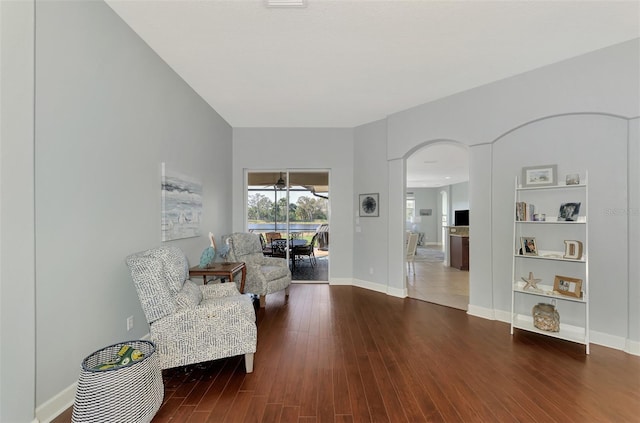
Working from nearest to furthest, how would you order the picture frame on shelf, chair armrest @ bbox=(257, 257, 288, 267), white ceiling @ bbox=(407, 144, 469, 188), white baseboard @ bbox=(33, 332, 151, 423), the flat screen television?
white baseboard @ bbox=(33, 332, 151, 423)
the picture frame on shelf
chair armrest @ bbox=(257, 257, 288, 267)
white ceiling @ bbox=(407, 144, 469, 188)
the flat screen television

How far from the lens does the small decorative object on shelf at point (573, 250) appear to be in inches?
114

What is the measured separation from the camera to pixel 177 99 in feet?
11.2

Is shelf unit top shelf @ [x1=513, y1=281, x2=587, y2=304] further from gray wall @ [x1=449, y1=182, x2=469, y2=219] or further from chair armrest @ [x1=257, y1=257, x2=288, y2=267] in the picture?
gray wall @ [x1=449, y1=182, x2=469, y2=219]

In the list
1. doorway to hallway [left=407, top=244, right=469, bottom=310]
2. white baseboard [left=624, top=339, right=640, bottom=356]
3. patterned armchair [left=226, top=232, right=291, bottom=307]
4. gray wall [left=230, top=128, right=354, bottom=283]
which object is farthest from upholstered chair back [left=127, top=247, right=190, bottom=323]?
white baseboard [left=624, top=339, right=640, bottom=356]

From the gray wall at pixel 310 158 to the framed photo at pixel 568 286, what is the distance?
3108mm

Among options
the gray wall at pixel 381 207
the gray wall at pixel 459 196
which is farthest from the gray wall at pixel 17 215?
the gray wall at pixel 459 196

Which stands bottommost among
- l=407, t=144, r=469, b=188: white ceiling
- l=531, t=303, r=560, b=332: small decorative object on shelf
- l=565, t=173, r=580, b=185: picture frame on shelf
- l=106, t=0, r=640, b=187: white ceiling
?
l=531, t=303, r=560, b=332: small decorative object on shelf

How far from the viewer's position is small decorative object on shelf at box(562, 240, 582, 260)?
2908mm

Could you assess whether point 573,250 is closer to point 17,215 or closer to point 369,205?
point 369,205

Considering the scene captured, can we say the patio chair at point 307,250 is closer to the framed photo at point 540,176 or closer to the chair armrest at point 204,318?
the chair armrest at point 204,318

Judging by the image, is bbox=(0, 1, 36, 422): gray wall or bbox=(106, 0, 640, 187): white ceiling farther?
bbox=(106, 0, 640, 187): white ceiling

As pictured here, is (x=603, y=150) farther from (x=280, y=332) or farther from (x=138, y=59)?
(x=138, y=59)

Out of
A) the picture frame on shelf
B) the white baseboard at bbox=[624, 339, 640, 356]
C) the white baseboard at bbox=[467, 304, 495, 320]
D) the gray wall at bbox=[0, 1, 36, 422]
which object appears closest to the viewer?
the gray wall at bbox=[0, 1, 36, 422]

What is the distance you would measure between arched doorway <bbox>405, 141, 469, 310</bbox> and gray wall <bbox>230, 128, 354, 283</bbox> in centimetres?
129
